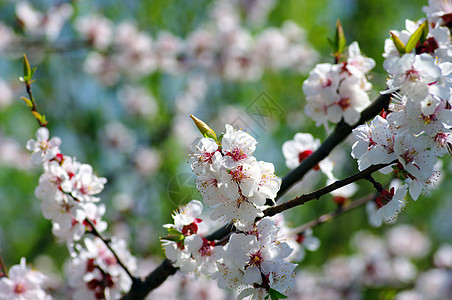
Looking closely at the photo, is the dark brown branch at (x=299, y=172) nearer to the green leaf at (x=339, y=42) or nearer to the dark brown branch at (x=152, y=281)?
the dark brown branch at (x=152, y=281)

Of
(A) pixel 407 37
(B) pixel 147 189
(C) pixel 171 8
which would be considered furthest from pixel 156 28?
(A) pixel 407 37

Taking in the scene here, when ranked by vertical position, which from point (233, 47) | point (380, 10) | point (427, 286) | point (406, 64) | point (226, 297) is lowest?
point (427, 286)

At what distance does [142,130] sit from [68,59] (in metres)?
2.10

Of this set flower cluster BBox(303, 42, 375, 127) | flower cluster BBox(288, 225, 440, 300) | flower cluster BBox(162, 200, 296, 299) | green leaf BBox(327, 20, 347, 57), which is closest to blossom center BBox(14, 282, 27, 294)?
flower cluster BBox(162, 200, 296, 299)

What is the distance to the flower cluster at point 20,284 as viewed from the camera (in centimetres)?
169

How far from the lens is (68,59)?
7.40 meters

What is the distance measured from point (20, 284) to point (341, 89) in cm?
172

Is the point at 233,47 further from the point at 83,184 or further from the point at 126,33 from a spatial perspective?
the point at 83,184

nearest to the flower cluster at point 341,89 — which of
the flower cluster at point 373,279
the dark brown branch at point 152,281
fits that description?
the dark brown branch at point 152,281

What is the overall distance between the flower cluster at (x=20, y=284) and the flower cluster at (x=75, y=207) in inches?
6.2

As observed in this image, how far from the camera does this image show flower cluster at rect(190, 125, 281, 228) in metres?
1.12

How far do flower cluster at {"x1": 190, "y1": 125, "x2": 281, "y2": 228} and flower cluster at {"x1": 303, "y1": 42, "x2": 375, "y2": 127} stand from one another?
2.12 ft

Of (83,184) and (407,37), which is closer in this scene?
(407,37)

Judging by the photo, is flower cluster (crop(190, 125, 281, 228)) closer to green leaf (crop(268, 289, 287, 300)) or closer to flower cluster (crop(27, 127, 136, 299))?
green leaf (crop(268, 289, 287, 300))
